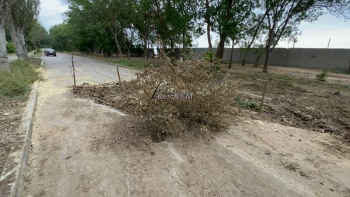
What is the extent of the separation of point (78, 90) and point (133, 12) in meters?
14.2

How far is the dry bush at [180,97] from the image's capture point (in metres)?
3.44

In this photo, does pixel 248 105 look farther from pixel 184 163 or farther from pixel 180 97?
pixel 184 163

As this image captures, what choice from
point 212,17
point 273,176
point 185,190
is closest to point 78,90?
point 185,190

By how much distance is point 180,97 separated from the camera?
11.8 feet

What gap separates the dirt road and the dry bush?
1.02ft

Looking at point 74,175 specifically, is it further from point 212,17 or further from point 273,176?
point 212,17

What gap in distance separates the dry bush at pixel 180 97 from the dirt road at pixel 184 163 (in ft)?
1.02

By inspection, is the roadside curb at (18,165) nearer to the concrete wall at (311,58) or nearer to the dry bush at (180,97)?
the dry bush at (180,97)

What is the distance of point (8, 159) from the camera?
2623 mm

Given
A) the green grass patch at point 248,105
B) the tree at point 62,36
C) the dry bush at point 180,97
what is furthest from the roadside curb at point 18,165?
the tree at point 62,36

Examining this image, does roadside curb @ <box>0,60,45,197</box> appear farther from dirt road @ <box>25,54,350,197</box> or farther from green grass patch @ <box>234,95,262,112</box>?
green grass patch @ <box>234,95,262,112</box>

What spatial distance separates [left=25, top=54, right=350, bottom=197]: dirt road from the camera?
233 centimetres

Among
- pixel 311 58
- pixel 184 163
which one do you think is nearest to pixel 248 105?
pixel 184 163

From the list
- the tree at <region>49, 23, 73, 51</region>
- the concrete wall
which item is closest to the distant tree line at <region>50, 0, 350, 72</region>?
the concrete wall
